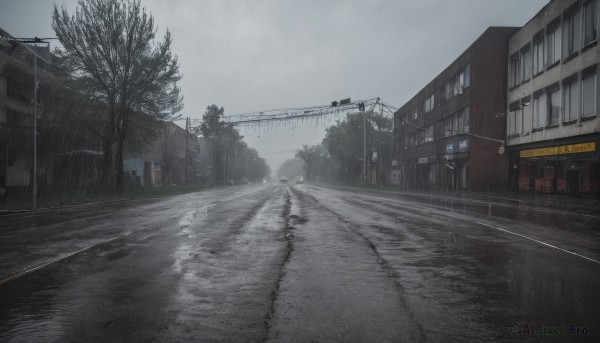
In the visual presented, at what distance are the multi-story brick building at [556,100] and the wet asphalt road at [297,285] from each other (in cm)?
1772

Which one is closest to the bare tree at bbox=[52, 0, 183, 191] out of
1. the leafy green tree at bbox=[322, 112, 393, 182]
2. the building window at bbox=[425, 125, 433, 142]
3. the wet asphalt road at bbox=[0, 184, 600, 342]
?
the wet asphalt road at bbox=[0, 184, 600, 342]

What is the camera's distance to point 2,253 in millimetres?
9031

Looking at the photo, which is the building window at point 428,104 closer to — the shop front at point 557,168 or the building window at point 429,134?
the building window at point 429,134

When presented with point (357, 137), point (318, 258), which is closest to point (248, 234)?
point (318, 258)

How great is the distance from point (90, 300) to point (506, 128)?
38.2 meters

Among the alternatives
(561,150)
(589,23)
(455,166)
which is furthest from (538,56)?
(455,166)

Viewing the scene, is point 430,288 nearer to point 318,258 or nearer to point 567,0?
point 318,258

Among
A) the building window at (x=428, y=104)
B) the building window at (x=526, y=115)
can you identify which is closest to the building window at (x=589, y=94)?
the building window at (x=526, y=115)

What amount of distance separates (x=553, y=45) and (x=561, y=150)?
23.4ft

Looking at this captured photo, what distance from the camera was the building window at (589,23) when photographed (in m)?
25.3

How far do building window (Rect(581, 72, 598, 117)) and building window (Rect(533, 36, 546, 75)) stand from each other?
5878 mm

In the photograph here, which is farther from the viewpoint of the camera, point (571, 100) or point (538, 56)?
point (538, 56)

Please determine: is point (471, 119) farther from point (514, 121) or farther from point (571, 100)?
point (571, 100)

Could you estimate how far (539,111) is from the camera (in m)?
32.0
